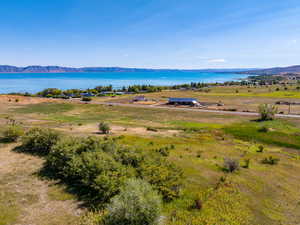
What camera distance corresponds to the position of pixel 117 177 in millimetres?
15188

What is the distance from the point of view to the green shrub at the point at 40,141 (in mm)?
24208

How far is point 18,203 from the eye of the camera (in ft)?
47.2

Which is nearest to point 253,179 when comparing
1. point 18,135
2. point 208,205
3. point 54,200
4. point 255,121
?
point 208,205

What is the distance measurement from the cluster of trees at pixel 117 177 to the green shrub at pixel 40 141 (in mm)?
4194

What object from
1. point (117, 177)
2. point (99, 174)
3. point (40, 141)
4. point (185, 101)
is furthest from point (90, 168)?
point (185, 101)

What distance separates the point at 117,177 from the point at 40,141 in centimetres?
1515

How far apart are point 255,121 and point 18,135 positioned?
57196 millimetres

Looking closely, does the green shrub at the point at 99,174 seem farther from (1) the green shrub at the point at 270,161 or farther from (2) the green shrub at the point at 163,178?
(1) the green shrub at the point at 270,161

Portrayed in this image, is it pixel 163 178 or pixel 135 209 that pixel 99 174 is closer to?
pixel 163 178

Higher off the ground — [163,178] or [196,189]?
[163,178]

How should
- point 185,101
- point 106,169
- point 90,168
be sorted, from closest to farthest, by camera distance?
point 106,169
point 90,168
point 185,101

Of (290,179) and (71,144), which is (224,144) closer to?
(290,179)

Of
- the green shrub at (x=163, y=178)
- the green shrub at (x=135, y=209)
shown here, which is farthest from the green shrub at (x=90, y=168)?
the green shrub at (x=135, y=209)

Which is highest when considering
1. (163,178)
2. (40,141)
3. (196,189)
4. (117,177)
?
(40,141)
